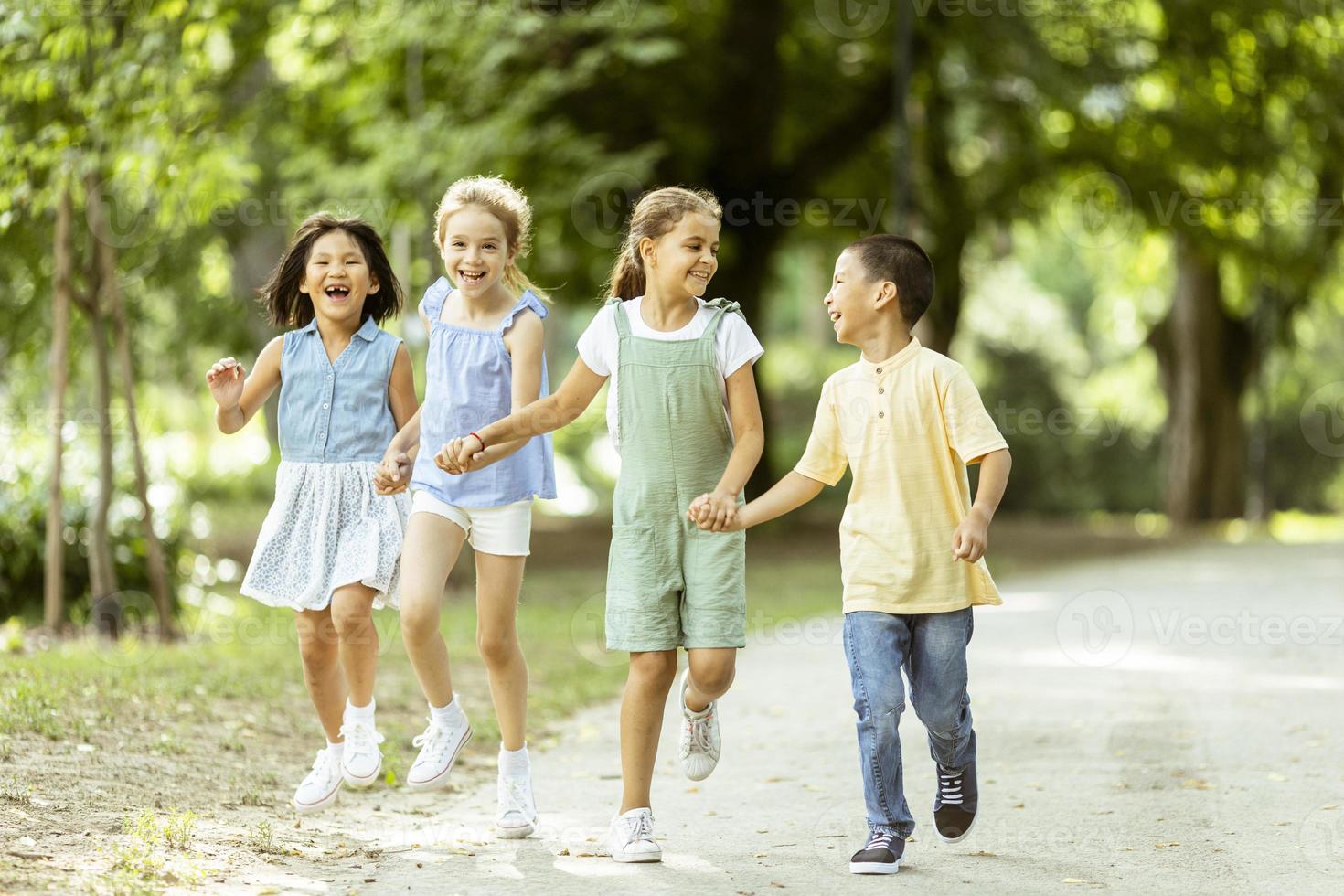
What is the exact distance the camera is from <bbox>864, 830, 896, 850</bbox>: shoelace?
4500 mm

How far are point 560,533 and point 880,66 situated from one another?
770cm

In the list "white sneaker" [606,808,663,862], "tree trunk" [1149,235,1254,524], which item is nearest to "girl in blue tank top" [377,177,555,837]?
"white sneaker" [606,808,663,862]

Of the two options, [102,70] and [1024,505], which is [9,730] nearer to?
[102,70]

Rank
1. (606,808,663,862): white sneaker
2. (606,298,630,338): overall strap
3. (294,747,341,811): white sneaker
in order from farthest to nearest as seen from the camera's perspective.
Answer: (294,747,341,811): white sneaker, (606,298,630,338): overall strap, (606,808,663,862): white sneaker

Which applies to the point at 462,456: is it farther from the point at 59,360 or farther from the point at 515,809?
the point at 59,360

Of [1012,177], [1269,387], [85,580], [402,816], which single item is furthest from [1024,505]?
[402,816]

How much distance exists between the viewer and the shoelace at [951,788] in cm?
471

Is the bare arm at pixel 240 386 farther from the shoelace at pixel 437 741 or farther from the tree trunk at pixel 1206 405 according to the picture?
the tree trunk at pixel 1206 405

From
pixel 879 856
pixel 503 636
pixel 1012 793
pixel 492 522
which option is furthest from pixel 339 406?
pixel 1012 793

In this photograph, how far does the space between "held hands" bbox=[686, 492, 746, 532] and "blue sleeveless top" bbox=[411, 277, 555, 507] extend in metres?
0.73

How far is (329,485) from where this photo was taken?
518 cm

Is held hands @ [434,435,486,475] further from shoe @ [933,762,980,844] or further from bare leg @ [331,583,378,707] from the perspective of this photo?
shoe @ [933,762,980,844]

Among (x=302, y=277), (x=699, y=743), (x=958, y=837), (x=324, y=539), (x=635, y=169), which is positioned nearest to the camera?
(x=958, y=837)

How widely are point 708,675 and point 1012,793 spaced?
1.65 metres
